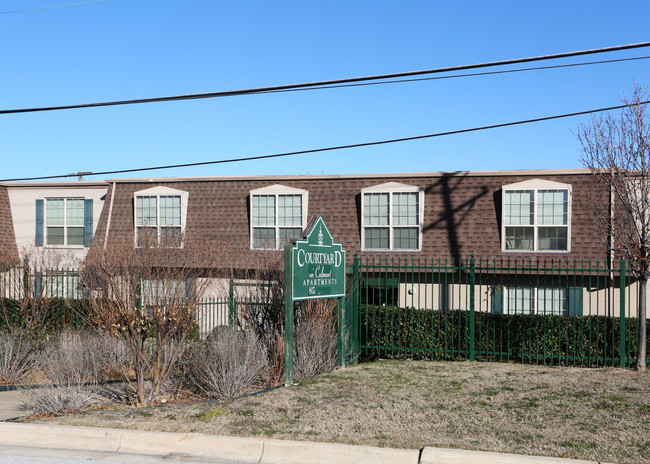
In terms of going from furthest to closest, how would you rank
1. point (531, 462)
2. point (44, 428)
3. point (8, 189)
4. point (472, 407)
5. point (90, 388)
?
point (8, 189)
point (90, 388)
point (472, 407)
point (44, 428)
point (531, 462)

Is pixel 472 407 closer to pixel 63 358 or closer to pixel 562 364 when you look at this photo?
pixel 562 364

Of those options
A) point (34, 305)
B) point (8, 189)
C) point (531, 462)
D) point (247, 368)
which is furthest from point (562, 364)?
point (8, 189)

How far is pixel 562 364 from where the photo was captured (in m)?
13.6

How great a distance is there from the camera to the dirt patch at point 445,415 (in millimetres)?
7281

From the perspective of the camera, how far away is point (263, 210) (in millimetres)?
21891

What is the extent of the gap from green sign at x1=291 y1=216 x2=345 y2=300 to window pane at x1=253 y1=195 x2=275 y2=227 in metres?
8.88

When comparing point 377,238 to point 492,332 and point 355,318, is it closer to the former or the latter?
point 355,318

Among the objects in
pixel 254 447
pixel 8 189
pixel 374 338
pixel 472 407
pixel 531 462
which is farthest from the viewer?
pixel 8 189

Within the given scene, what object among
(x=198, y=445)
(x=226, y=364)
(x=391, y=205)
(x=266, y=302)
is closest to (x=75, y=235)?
(x=391, y=205)

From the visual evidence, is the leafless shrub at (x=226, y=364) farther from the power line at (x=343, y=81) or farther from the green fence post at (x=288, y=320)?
the power line at (x=343, y=81)

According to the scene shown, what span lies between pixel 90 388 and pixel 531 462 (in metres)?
6.67

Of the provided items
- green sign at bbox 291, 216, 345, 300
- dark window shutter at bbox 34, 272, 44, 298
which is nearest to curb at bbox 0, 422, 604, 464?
green sign at bbox 291, 216, 345, 300

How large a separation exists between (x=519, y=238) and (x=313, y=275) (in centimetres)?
966

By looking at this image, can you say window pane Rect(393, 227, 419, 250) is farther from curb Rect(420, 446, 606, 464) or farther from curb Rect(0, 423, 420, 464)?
curb Rect(420, 446, 606, 464)
